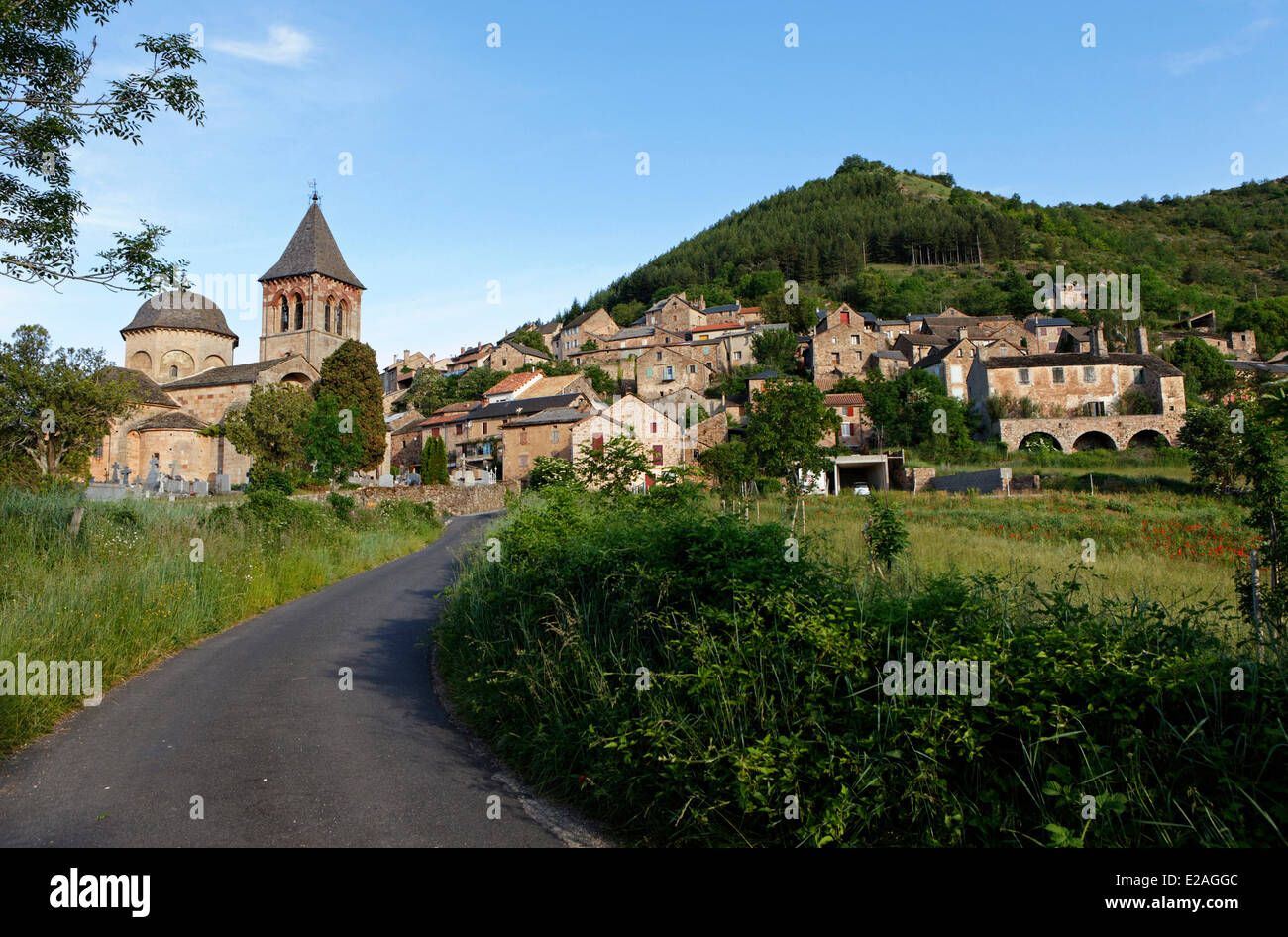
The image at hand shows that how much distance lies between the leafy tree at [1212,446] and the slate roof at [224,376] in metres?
58.1

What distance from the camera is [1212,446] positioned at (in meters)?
34.8

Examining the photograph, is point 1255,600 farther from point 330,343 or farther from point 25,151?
point 330,343

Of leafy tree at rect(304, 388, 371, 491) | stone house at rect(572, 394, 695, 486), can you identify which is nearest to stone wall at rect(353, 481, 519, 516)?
leafy tree at rect(304, 388, 371, 491)

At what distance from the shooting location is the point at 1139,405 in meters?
57.5

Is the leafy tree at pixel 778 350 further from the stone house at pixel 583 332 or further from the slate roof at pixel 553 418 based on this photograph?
the slate roof at pixel 553 418

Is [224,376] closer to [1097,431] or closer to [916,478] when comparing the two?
[916,478]

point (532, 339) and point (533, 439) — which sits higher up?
point (532, 339)

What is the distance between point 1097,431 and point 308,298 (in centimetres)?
6736

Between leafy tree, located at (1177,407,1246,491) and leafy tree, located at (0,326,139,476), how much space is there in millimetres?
44725

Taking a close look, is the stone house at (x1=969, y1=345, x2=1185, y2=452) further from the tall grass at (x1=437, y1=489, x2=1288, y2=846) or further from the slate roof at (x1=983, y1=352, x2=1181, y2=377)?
the tall grass at (x1=437, y1=489, x2=1288, y2=846)

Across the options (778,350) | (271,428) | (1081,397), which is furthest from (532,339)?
(1081,397)

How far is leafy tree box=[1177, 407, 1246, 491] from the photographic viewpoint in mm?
33906

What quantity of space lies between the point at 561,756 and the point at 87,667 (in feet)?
20.6

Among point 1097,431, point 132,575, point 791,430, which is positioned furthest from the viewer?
point 1097,431
